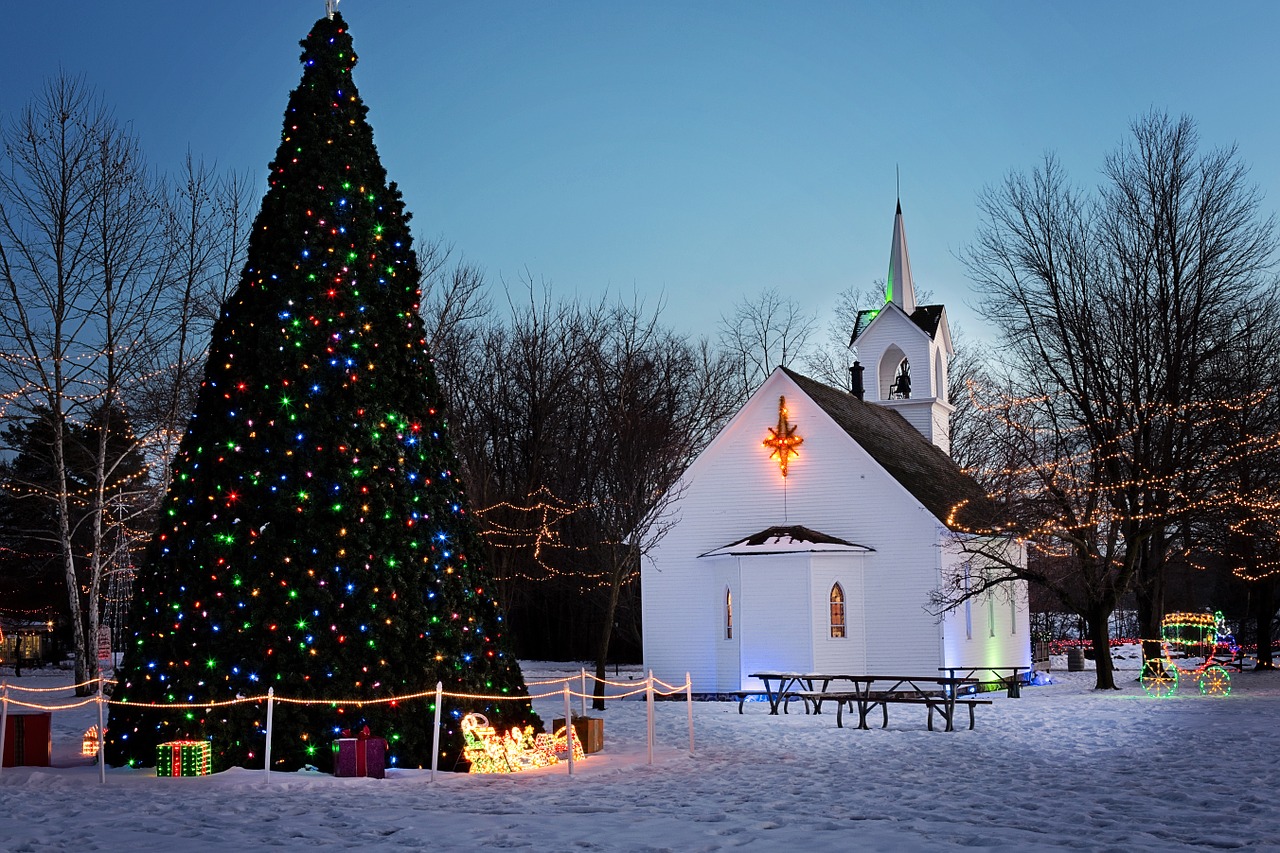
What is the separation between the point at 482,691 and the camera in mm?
15477

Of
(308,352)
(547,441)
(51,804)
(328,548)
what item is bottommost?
(51,804)

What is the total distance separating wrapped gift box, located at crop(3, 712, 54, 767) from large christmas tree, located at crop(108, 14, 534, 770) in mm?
968

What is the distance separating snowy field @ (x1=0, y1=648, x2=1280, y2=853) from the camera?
390 inches

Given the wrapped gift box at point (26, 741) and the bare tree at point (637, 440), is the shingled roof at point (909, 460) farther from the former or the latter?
the wrapped gift box at point (26, 741)

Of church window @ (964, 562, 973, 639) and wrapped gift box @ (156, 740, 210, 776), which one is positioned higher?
church window @ (964, 562, 973, 639)

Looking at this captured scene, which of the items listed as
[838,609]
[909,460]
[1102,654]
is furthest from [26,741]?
[1102,654]

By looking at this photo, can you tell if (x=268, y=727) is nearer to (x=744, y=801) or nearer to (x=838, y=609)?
(x=744, y=801)

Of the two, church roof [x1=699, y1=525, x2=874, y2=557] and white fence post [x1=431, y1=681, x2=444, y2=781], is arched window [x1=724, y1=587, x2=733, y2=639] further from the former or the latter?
white fence post [x1=431, y1=681, x2=444, y2=781]

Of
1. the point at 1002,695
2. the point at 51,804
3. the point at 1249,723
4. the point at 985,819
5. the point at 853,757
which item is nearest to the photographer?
the point at 985,819

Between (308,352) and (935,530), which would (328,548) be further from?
(935,530)

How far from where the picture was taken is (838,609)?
31.5m

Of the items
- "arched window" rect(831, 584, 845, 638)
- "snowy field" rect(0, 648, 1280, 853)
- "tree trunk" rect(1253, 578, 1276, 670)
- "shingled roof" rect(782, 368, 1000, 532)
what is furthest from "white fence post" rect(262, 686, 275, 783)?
"tree trunk" rect(1253, 578, 1276, 670)

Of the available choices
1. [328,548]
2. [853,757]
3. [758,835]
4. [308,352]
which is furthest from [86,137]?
[758,835]

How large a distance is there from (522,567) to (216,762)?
114 ft
